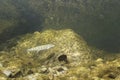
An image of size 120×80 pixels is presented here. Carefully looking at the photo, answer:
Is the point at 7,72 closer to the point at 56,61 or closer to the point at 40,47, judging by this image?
the point at 56,61

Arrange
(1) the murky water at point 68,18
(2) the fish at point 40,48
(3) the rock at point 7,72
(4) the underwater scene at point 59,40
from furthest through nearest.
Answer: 1. (1) the murky water at point 68,18
2. (2) the fish at point 40,48
3. (4) the underwater scene at point 59,40
4. (3) the rock at point 7,72

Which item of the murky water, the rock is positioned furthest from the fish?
the rock

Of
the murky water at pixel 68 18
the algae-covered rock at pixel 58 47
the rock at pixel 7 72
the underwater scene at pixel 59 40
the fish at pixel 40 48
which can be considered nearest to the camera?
the rock at pixel 7 72

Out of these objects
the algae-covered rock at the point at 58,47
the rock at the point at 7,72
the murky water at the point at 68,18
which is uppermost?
the murky water at the point at 68,18

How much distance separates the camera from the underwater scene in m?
29.0

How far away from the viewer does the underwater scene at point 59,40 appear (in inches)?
1144

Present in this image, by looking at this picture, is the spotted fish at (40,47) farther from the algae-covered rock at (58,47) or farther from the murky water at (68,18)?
the murky water at (68,18)

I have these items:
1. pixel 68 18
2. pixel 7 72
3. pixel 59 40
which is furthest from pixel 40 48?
pixel 68 18

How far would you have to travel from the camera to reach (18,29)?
47.3 m

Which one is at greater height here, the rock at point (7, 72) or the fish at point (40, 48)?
the fish at point (40, 48)

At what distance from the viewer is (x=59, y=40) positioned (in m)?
37.8

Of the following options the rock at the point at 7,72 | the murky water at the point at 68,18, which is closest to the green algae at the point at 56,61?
the rock at the point at 7,72

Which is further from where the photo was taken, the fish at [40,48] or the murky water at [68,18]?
the murky water at [68,18]

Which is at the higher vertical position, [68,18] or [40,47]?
[68,18]
